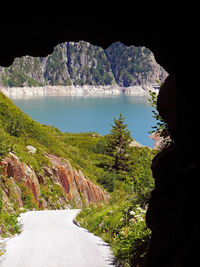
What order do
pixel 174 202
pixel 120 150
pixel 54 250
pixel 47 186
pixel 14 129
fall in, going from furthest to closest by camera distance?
pixel 120 150
pixel 14 129
pixel 47 186
pixel 54 250
pixel 174 202

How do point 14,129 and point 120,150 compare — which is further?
point 120,150

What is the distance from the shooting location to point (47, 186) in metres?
22.1

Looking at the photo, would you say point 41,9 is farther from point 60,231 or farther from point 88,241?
point 60,231

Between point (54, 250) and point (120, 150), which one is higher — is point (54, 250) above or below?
above

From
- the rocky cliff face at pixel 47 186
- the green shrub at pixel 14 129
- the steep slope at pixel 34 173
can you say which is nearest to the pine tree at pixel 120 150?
the steep slope at pixel 34 173

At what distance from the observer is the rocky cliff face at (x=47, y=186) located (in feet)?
58.2

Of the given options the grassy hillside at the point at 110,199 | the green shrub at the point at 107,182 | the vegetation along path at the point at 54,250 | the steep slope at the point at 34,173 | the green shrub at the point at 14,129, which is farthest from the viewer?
the green shrub at the point at 107,182

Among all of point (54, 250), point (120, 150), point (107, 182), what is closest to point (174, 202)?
point (54, 250)

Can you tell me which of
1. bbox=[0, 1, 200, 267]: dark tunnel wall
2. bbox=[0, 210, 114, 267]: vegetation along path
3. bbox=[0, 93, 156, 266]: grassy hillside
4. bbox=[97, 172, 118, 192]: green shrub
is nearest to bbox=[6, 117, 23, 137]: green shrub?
bbox=[0, 93, 156, 266]: grassy hillside

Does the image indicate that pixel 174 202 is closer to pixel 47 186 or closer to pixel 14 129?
pixel 47 186

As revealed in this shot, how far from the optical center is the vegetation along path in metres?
7.50

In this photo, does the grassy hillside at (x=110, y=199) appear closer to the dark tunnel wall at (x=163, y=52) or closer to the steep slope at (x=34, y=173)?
the steep slope at (x=34, y=173)

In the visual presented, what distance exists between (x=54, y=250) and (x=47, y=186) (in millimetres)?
13872

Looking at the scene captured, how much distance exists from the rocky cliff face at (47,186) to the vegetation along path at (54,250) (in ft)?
16.7
